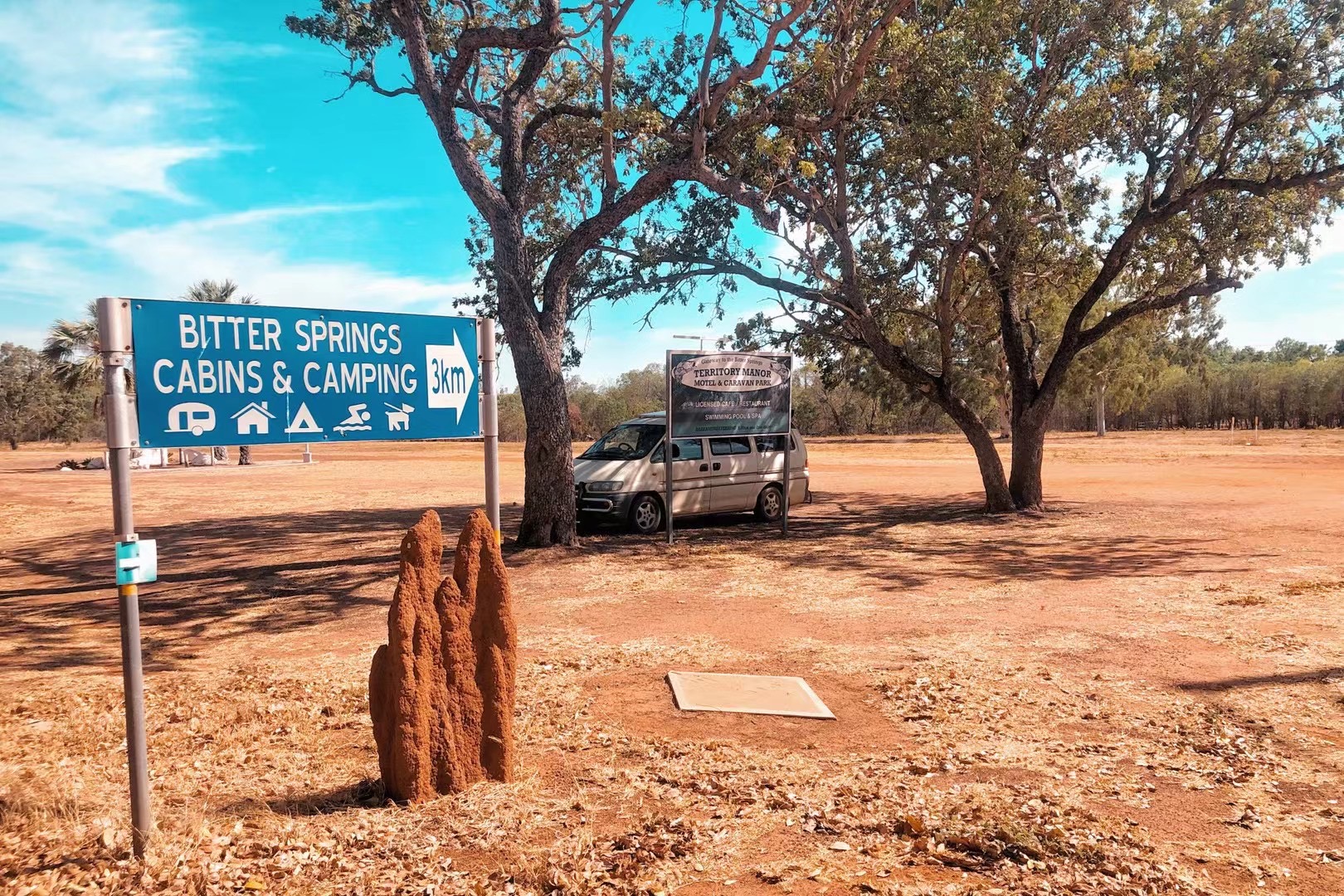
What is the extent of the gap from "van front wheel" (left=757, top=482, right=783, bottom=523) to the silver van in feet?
A: 0.05

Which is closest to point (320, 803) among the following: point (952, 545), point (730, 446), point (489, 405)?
point (489, 405)

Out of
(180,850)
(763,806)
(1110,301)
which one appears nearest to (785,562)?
(763,806)

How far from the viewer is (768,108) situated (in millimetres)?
12617

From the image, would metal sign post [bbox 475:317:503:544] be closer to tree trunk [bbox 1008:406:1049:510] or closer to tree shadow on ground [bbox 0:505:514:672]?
tree shadow on ground [bbox 0:505:514:672]

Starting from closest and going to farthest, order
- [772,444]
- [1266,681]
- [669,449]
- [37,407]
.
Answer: [1266,681], [669,449], [772,444], [37,407]

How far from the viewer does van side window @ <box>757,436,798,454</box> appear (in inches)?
632

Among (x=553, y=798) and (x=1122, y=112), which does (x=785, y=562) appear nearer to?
(x=553, y=798)

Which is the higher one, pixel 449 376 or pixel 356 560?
pixel 449 376

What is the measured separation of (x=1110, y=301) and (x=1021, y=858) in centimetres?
4165

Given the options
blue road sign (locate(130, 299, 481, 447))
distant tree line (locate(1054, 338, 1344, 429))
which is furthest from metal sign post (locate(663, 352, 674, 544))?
distant tree line (locate(1054, 338, 1344, 429))

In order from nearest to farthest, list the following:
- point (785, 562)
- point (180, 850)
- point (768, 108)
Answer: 1. point (180, 850)
2. point (785, 562)
3. point (768, 108)

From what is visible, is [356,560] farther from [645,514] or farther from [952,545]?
[952,545]

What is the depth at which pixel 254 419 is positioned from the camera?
457 centimetres

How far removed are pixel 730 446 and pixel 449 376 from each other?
10.3m
